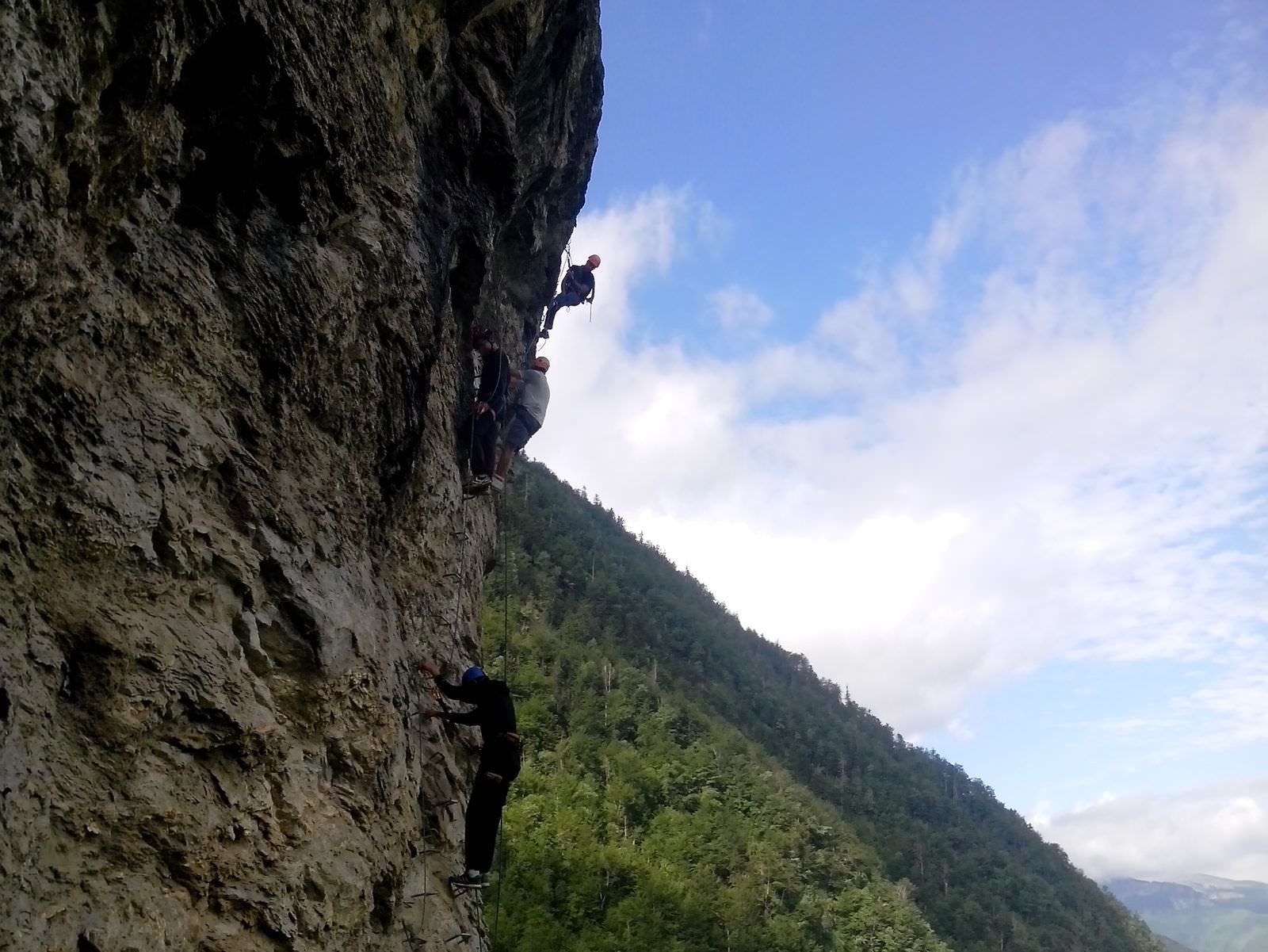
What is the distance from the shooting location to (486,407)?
893 cm

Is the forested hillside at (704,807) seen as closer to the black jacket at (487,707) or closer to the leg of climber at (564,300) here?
the leg of climber at (564,300)

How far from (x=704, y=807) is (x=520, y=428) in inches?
707

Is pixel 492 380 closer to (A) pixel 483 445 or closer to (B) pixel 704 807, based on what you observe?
(A) pixel 483 445

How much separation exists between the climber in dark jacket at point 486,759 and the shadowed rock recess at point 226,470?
10.3 inches

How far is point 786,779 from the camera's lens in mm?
29641

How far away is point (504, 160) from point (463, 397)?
2.27 metres

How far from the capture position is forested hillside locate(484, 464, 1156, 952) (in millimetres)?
21641

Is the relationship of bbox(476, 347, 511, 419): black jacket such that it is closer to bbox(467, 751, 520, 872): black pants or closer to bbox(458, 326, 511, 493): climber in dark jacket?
bbox(458, 326, 511, 493): climber in dark jacket

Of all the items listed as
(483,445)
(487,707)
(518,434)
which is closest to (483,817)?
(487,707)

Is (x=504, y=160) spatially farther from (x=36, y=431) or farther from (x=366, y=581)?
(x=36, y=431)

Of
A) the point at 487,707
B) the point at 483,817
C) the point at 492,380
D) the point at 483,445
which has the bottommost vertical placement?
the point at 483,817


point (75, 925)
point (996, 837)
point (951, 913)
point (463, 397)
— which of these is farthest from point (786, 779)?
point (75, 925)

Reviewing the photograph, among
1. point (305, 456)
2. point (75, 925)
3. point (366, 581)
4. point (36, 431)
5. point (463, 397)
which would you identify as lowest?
point (75, 925)

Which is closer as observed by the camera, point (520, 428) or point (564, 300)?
point (520, 428)
